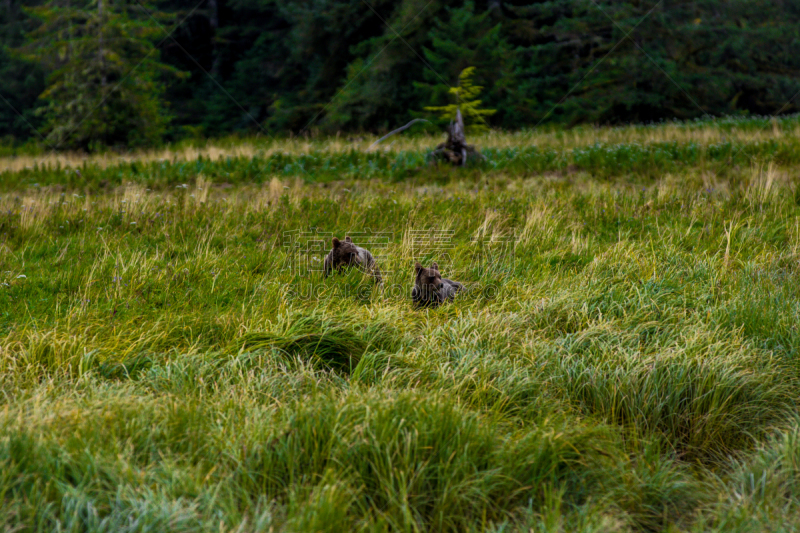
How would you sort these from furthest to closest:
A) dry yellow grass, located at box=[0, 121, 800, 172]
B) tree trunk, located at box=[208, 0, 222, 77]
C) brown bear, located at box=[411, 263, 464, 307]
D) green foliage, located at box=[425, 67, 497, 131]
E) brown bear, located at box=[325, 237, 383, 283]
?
1. tree trunk, located at box=[208, 0, 222, 77]
2. green foliage, located at box=[425, 67, 497, 131]
3. dry yellow grass, located at box=[0, 121, 800, 172]
4. brown bear, located at box=[325, 237, 383, 283]
5. brown bear, located at box=[411, 263, 464, 307]

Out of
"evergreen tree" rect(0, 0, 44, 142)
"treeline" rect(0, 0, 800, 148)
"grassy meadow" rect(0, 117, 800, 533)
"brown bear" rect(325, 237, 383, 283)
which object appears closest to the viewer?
"grassy meadow" rect(0, 117, 800, 533)

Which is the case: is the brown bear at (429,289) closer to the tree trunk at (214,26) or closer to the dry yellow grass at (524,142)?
the dry yellow grass at (524,142)

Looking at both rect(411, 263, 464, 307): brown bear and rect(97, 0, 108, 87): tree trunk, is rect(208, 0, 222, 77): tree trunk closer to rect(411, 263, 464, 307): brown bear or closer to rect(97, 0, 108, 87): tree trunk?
rect(97, 0, 108, 87): tree trunk

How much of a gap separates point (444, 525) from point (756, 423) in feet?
6.51

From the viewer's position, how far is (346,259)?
197 inches

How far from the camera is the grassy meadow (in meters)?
2.34

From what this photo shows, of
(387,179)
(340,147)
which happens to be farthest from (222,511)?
(340,147)

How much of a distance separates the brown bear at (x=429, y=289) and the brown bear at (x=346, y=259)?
58 centimetres

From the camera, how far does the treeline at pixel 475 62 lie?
62.3ft

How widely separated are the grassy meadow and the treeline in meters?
12.9

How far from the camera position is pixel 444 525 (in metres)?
2.34

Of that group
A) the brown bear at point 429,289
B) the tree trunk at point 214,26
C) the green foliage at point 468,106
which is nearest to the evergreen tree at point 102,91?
the green foliage at point 468,106

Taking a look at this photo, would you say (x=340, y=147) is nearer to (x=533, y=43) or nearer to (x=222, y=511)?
(x=222, y=511)

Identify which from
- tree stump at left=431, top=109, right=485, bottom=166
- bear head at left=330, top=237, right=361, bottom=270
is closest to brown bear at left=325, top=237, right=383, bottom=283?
bear head at left=330, top=237, right=361, bottom=270
